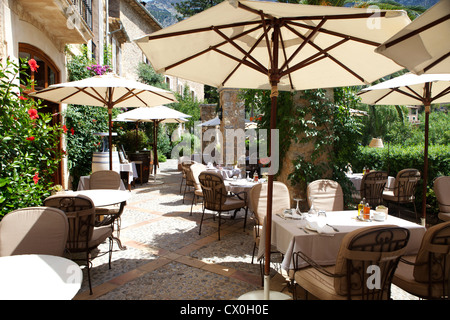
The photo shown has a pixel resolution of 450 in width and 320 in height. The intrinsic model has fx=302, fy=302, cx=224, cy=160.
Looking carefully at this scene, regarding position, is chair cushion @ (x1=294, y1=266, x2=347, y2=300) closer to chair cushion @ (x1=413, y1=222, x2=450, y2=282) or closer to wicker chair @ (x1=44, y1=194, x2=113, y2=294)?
chair cushion @ (x1=413, y1=222, x2=450, y2=282)

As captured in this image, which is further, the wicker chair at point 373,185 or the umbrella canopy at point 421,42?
the wicker chair at point 373,185

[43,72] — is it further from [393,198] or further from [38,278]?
[393,198]

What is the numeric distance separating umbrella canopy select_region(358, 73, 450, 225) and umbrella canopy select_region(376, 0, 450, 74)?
1856 mm

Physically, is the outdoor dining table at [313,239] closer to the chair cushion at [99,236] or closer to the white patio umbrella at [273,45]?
the white patio umbrella at [273,45]

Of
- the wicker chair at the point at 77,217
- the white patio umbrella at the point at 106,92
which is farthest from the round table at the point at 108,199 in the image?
the white patio umbrella at the point at 106,92

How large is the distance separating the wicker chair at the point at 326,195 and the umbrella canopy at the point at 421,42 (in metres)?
1.93

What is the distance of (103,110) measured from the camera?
825 centimetres

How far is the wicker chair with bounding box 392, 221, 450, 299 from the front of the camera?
2.29 meters

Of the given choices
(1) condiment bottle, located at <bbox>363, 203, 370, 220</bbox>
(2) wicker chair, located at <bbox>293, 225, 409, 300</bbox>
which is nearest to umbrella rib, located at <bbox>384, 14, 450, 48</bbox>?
(2) wicker chair, located at <bbox>293, 225, 409, 300</bbox>

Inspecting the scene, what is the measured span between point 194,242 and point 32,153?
8.04 feet

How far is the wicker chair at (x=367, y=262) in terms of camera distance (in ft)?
6.88
